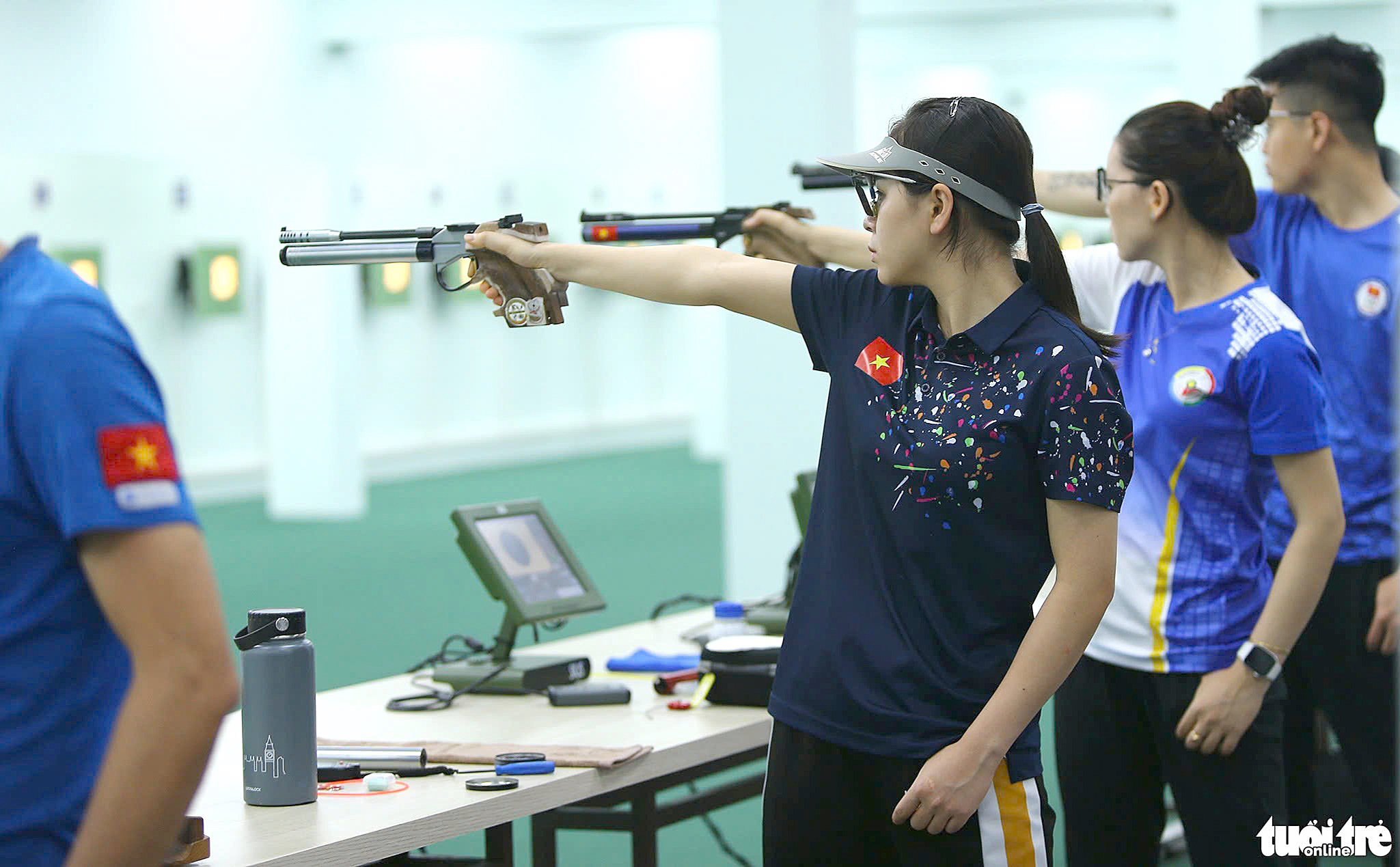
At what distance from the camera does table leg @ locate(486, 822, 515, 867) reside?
2295 millimetres

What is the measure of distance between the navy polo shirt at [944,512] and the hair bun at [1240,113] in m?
0.72

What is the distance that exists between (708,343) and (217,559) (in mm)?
5981

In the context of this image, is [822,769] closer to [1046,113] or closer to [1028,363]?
[1028,363]

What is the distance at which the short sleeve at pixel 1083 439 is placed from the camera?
1607 mm

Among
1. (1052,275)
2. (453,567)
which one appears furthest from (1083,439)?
(453,567)

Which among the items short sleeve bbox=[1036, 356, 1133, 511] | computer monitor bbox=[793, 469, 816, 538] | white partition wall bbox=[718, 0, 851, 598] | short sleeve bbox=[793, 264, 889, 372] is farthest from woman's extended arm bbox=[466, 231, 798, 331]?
white partition wall bbox=[718, 0, 851, 598]

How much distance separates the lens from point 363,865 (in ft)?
6.09

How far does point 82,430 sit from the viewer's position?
1.09 metres

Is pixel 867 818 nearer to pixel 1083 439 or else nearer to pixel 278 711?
pixel 1083 439

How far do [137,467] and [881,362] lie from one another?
89 cm

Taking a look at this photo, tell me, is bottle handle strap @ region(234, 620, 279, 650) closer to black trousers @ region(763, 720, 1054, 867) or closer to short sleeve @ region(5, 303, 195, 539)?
black trousers @ region(763, 720, 1054, 867)

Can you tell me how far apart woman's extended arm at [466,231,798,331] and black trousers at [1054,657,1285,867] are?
786mm

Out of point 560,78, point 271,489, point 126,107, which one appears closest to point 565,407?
point 560,78


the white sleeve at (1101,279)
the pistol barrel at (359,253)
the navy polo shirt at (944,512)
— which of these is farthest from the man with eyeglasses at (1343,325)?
the navy polo shirt at (944,512)
